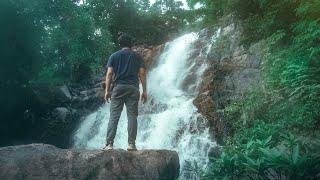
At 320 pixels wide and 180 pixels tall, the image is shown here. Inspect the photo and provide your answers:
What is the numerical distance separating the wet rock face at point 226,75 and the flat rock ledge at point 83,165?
4.93 m

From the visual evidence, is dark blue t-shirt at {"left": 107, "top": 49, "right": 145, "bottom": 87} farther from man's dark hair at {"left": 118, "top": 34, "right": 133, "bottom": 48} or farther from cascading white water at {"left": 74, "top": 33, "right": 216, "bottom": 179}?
cascading white water at {"left": 74, "top": 33, "right": 216, "bottom": 179}

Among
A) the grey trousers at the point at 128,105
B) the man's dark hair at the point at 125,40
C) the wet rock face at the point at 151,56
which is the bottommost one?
the grey trousers at the point at 128,105

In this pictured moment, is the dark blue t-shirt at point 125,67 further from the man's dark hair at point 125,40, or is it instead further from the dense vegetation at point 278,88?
the dense vegetation at point 278,88

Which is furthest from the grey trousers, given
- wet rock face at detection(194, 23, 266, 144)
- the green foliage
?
wet rock face at detection(194, 23, 266, 144)

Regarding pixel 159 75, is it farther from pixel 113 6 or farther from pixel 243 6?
pixel 113 6

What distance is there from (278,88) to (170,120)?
4276mm

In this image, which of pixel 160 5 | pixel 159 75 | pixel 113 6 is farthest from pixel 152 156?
pixel 160 5

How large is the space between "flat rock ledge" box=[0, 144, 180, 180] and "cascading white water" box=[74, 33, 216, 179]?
119 inches

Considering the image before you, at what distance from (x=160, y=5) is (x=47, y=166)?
89.8 feet

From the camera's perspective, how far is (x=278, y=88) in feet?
30.3

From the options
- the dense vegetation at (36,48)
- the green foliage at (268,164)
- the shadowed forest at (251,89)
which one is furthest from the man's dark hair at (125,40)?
the dense vegetation at (36,48)

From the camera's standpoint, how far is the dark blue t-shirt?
6.71 m

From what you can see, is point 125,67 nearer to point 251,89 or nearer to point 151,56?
point 251,89

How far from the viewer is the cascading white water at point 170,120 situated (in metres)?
11.0
